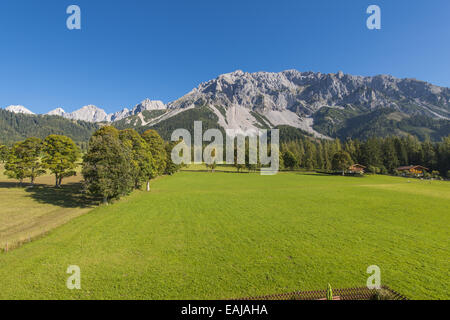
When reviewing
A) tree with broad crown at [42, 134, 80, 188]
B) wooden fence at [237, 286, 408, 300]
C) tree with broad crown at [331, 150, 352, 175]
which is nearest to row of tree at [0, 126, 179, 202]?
tree with broad crown at [42, 134, 80, 188]

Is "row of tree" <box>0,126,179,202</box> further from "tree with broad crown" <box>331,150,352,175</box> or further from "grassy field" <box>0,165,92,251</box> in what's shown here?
"tree with broad crown" <box>331,150,352,175</box>

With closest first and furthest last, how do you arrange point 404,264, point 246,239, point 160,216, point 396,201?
point 404,264, point 246,239, point 160,216, point 396,201

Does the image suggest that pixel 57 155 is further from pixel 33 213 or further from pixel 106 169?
pixel 33 213

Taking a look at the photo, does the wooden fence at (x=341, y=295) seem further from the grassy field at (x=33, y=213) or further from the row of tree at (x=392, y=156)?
Result: the row of tree at (x=392, y=156)

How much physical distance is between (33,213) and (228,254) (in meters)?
28.6

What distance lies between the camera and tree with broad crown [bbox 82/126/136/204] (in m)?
30.9

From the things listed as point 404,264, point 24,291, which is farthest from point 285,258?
point 24,291

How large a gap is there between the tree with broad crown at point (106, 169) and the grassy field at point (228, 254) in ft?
17.0

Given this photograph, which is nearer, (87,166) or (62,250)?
(62,250)

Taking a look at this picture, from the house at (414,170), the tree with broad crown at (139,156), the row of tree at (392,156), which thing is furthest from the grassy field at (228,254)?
the house at (414,170)

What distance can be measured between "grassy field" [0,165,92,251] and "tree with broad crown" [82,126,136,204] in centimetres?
388

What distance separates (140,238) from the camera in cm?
1877
